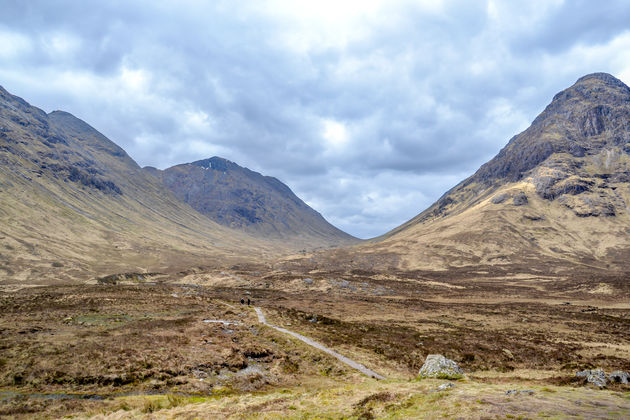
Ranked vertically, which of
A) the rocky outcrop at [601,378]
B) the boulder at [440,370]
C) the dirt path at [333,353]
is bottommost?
the dirt path at [333,353]

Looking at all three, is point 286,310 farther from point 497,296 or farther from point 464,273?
point 464,273

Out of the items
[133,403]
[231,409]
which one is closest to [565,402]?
[231,409]

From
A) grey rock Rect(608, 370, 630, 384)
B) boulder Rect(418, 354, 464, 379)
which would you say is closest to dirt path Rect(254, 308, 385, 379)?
boulder Rect(418, 354, 464, 379)

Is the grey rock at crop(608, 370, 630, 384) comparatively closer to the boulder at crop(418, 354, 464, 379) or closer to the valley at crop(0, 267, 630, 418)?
the valley at crop(0, 267, 630, 418)

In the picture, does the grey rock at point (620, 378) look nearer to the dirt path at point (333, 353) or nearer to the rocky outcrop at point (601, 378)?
the rocky outcrop at point (601, 378)

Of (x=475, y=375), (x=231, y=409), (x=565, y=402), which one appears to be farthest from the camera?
(x=475, y=375)

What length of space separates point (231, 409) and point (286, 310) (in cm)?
4197

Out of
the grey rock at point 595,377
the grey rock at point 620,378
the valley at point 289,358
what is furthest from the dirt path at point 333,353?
the grey rock at point 620,378

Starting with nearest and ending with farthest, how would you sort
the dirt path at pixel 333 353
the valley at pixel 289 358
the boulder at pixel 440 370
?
the valley at pixel 289 358, the boulder at pixel 440 370, the dirt path at pixel 333 353

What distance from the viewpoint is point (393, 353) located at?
116 feet

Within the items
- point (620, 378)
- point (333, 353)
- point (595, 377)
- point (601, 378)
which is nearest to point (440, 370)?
point (595, 377)

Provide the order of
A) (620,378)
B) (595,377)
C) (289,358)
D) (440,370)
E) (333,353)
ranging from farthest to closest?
(333,353), (289,358), (440,370), (620,378), (595,377)

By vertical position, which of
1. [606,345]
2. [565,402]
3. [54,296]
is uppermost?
[565,402]

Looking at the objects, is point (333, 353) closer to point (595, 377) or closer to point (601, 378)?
point (595, 377)
